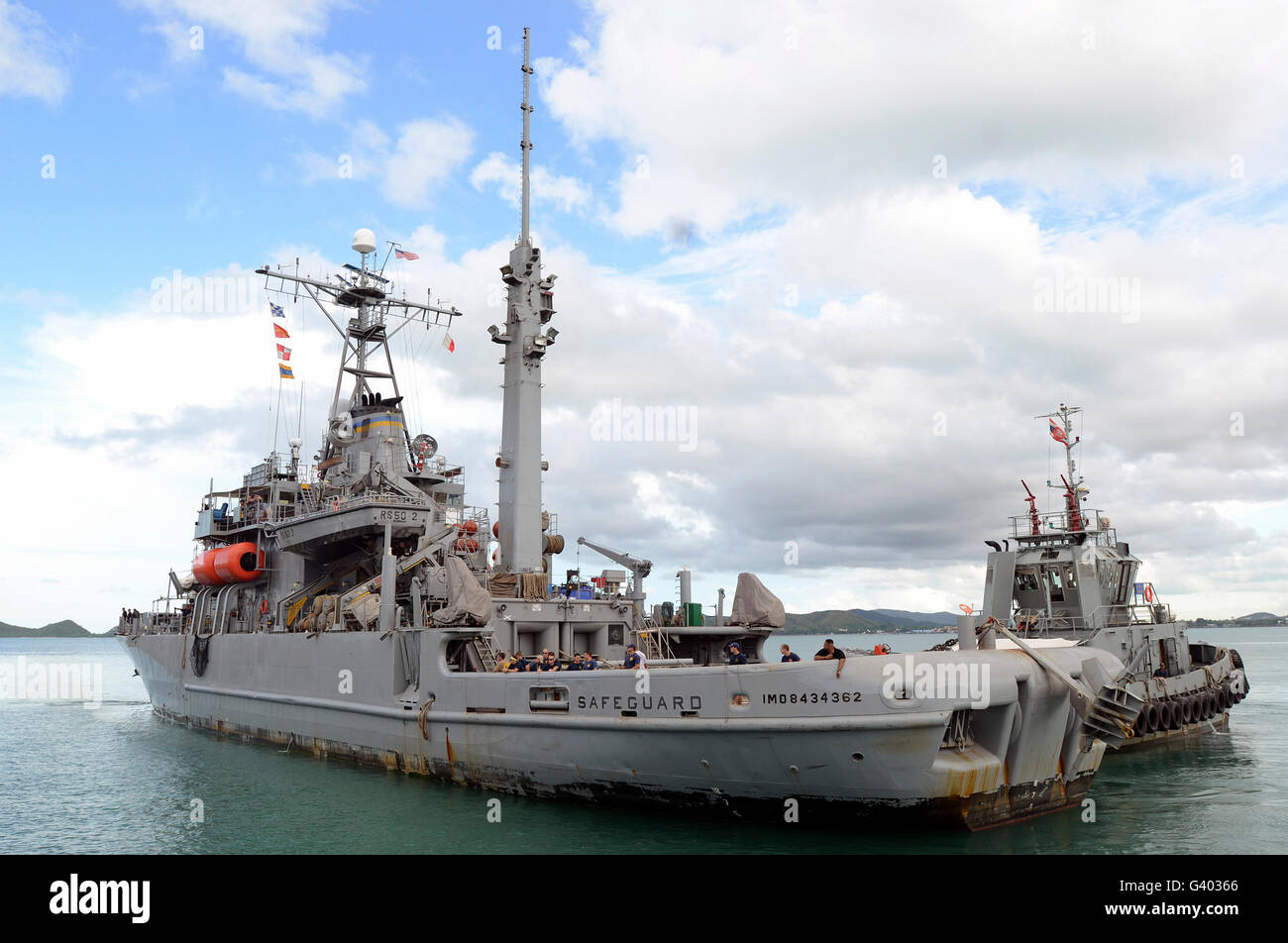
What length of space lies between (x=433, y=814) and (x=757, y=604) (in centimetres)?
786

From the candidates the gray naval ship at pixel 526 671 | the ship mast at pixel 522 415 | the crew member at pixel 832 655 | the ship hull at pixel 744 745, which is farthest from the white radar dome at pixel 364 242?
the crew member at pixel 832 655

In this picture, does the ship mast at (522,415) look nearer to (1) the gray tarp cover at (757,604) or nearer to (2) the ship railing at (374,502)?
(2) the ship railing at (374,502)

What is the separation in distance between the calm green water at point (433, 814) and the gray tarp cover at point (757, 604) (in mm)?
5859

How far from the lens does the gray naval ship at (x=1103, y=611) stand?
2528cm

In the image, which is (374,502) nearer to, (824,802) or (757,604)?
(757,604)

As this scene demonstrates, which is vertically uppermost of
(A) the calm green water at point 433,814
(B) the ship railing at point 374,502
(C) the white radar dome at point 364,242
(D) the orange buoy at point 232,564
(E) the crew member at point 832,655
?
(C) the white radar dome at point 364,242

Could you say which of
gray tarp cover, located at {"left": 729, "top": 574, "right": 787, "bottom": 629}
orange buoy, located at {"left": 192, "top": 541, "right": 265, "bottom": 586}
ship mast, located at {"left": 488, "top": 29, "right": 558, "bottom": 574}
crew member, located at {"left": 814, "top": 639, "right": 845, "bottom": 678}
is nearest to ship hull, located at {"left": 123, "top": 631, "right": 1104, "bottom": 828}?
crew member, located at {"left": 814, "top": 639, "right": 845, "bottom": 678}

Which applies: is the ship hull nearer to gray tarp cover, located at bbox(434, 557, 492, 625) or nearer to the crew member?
the crew member

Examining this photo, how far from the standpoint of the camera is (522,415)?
20938 mm

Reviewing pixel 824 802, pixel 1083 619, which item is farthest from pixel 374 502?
pixel 1083 619

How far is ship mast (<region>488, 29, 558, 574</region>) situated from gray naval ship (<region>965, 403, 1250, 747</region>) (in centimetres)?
1395

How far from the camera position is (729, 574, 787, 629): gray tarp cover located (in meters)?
19.3
